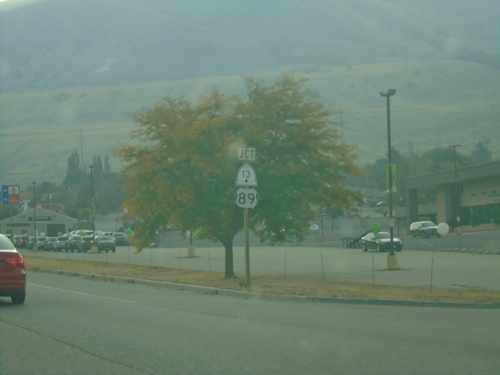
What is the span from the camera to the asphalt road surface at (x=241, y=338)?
38.2 feet

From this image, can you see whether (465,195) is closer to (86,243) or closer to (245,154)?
(86,243)

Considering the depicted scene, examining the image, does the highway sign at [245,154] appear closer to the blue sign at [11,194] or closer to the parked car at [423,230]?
the blue sign at [11,194]

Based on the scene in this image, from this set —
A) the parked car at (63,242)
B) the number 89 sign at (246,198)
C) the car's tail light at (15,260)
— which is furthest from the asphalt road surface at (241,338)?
the parked car at (63,242)

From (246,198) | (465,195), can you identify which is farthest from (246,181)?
(465,195)

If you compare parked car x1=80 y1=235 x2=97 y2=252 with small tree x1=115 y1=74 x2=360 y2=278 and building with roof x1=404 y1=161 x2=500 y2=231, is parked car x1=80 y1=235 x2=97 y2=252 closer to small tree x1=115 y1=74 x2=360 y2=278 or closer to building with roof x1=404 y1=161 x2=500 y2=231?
building with roof x1=404 y1=161 x2=500 y2=231

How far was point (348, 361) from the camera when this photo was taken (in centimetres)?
1197

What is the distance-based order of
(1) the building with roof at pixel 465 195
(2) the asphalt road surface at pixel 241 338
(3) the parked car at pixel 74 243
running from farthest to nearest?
(1) the building with roof at pixel 465 195, (3) the parked car at pixel 74 243, (2) the asphalt road surface at pixel 241 338

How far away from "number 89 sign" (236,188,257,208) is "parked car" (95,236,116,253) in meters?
46.8

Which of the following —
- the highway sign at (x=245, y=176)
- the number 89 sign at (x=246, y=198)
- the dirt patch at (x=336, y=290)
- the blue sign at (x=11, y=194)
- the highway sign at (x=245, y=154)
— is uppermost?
the blue sign at (x=11, y=194)

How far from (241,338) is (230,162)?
1901 centimetres

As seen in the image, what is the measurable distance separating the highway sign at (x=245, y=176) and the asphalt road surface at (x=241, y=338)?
461cm

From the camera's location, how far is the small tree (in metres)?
32.7

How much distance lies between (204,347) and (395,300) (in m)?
8.50

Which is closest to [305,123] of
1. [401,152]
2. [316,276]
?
[316,276]
